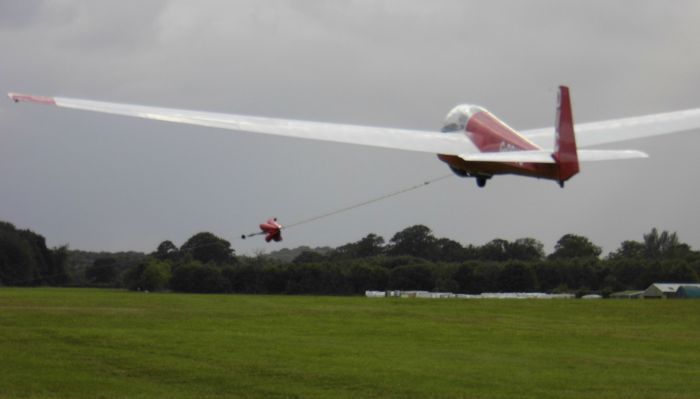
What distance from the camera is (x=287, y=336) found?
63250 millimetres

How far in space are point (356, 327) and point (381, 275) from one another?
4263cm

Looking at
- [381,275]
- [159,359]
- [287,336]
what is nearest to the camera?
[159,359]

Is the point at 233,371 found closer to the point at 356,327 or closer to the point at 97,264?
the point at 356,327

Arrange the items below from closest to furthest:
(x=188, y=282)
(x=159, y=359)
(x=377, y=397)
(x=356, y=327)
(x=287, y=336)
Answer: (x=377, y=397) → (x=159, y=359) → (x=287, y=336) → (x=356, y=327) → (x=188, y=282)

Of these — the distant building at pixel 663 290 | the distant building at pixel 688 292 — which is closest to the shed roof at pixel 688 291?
the distant building at pixel 688 292

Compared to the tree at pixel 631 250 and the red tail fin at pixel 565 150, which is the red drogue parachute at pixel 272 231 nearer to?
the red tail fin at pixel 565 150

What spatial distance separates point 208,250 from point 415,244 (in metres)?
23.1

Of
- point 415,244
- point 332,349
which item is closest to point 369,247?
point 415,244

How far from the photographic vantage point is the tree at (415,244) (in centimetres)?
12238

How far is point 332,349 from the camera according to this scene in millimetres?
56812

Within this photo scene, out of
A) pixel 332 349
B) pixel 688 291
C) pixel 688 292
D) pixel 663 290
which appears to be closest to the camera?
pixel 332 349

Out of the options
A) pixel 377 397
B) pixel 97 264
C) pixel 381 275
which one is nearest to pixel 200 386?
pixel 377 397

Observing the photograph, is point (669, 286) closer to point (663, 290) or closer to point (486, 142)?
point (663, 290)

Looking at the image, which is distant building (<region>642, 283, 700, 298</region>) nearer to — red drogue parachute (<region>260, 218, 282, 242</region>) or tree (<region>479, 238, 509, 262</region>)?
tree (<region>479, 238, 509, 262</region>)
